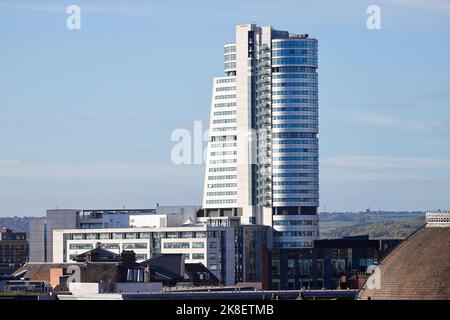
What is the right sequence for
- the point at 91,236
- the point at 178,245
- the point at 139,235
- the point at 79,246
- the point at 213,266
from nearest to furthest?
the point at 213,266
the point at 178,245
the point at 139,235
the point at 79,246
the point at 91,236

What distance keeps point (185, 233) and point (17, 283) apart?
63.9 m

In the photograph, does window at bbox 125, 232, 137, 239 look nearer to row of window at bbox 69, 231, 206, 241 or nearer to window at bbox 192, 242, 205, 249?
row of window at bbox 69, 231, 206, 241

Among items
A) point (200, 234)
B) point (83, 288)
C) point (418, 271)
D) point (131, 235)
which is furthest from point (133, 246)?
point (418, 271)

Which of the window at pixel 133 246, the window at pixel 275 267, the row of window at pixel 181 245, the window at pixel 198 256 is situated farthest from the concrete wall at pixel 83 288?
the row of window at pixel 181 245

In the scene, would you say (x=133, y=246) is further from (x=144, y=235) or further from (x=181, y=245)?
(x=181, y=245)

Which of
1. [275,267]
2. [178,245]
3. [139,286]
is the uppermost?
[178,245]

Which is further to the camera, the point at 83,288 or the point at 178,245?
the point at 178,245

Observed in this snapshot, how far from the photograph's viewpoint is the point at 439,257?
217 ft

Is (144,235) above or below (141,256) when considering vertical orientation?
above

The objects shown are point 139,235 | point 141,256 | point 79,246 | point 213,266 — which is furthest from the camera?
point 79,246

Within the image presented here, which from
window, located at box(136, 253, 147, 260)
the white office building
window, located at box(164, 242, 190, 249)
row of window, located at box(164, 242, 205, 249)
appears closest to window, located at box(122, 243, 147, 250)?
the white office building

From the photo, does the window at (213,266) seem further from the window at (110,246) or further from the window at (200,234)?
the window at (110,246)
